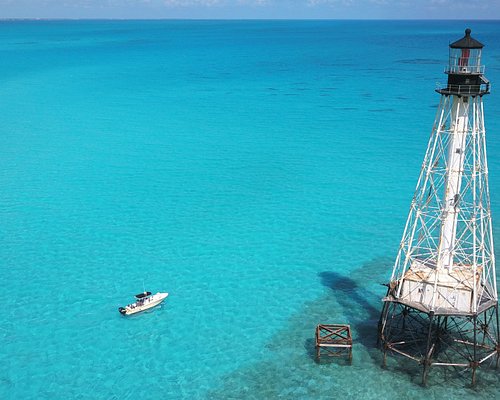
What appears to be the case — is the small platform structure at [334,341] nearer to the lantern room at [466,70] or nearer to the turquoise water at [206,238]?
the turquoise water at [206,238]

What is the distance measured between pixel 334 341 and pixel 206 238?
18333 mm

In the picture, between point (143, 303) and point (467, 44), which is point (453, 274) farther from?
point (143, 303)

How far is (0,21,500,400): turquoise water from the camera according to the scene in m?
29.9

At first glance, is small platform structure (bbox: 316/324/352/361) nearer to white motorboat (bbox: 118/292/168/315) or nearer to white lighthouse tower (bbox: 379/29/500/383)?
white lighthouse tower (bbox: 379/29/500/383)

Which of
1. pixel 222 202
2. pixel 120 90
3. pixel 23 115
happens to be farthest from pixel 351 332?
pixel 120 90

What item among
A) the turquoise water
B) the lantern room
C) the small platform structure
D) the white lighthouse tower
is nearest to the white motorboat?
the turquoise water

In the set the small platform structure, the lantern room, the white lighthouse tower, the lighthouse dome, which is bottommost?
the small platform structure

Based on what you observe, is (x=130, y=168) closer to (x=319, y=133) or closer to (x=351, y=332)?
(x=319, y=133)

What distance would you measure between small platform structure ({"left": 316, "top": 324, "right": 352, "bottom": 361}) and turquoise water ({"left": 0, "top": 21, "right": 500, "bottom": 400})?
0.81 meters

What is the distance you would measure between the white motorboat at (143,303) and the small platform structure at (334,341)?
11.3 metres

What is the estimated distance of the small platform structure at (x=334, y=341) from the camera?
29891mm

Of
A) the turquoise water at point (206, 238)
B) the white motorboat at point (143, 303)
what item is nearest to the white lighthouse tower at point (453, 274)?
the turquoise water at point (206, 238)

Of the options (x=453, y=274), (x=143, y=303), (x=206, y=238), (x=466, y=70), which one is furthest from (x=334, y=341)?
(x=206, y=238)

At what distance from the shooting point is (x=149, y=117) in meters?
89.9
